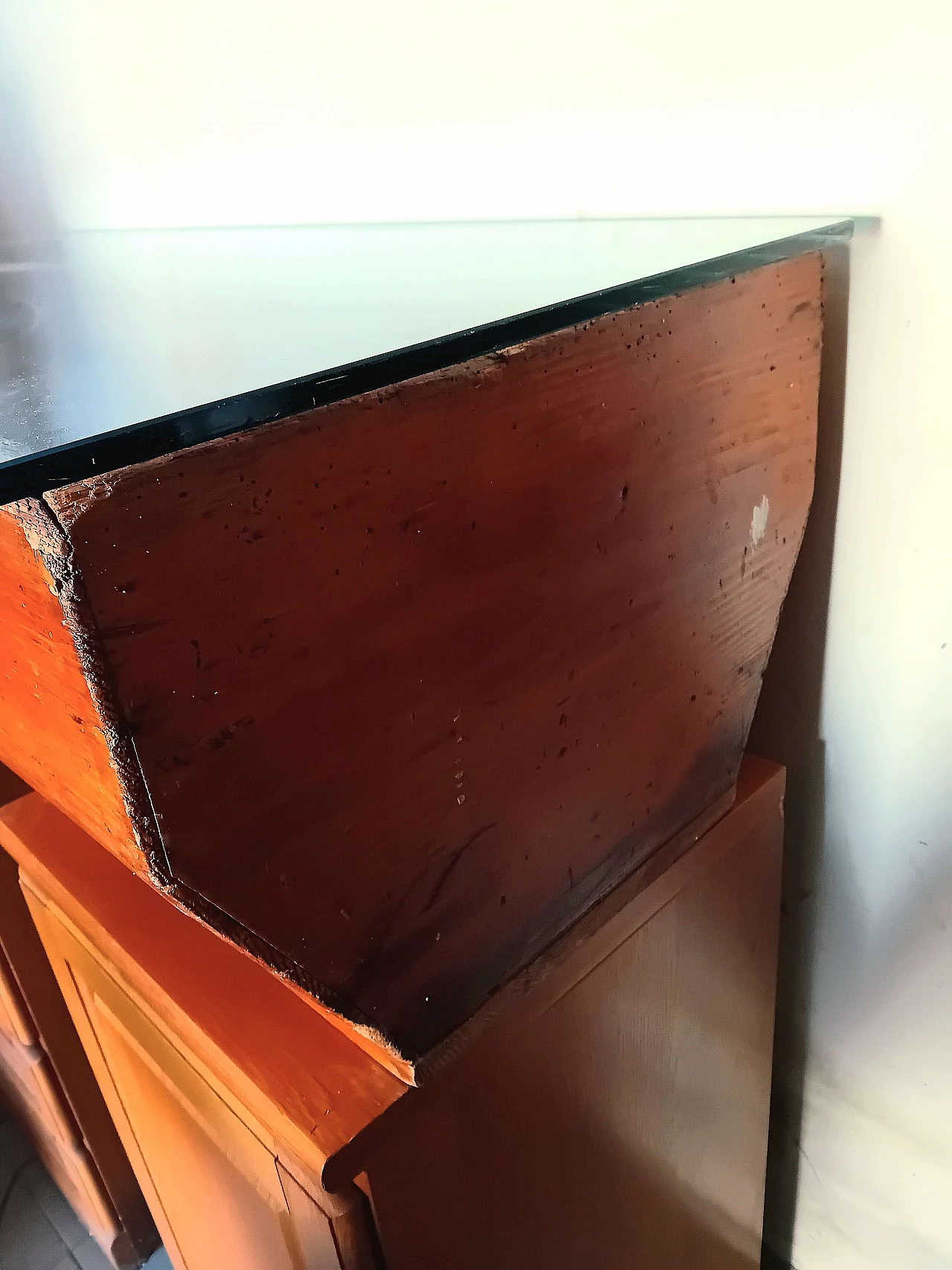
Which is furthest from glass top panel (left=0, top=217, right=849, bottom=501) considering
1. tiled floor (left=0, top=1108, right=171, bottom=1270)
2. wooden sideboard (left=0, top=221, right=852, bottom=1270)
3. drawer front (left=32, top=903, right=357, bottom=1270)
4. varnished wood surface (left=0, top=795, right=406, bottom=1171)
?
tiled floor (left=0, top=1108, right=171, bottom=1270)

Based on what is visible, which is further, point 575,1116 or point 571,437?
point 575,1116

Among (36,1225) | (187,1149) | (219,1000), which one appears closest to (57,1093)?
(36,1225)

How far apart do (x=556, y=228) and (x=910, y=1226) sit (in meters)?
0.93

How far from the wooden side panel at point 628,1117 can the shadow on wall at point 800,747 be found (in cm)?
6

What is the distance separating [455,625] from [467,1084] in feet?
0.90

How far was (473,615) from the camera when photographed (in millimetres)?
413

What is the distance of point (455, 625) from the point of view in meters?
0.41

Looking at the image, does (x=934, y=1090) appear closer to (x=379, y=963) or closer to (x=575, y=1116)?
(x=575, y=1116)

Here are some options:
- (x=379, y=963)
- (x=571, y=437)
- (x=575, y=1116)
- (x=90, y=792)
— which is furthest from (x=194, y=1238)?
(x=571, y=437)

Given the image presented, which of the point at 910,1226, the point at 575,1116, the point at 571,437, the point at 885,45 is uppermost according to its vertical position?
the point at 885,45

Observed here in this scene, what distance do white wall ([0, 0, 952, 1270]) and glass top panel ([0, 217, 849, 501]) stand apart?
1.7 inches

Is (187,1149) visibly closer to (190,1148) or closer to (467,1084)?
(190,1148)

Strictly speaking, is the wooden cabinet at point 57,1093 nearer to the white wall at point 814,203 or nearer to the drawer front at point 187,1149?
the drawer front at point 187,1149

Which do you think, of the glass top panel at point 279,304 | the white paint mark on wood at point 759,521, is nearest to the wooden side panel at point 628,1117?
the white paint mark on wood at point 759,521
